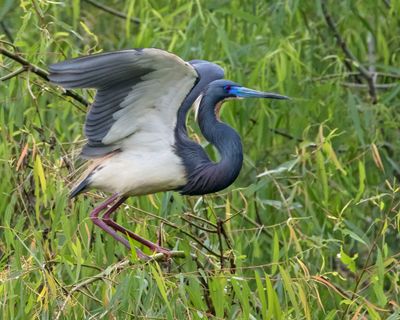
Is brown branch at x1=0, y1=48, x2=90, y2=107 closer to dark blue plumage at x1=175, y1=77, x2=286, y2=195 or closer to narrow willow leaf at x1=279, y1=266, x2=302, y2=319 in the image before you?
dark blue plumage at x1=175, y1=77, x2=286, y2=195

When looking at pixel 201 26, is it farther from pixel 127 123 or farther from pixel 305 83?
pixel 127 123

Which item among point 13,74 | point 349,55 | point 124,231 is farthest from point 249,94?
point 349,55

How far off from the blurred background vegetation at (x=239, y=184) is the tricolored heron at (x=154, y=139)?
0.07 metres

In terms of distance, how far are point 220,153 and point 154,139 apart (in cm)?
19

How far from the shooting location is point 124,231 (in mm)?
3508

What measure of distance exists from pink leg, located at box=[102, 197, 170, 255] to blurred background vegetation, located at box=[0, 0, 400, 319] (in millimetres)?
43

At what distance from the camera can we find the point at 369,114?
4.64 metres

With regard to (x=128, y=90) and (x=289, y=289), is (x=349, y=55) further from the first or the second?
(x=289, y=289)

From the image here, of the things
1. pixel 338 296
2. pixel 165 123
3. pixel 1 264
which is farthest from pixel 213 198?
pixel 1 264

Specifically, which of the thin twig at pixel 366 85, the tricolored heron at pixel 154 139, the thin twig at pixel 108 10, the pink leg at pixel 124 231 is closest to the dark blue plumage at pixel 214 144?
the tricolored heron at pixel 154 139

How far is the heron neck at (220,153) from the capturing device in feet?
12.2

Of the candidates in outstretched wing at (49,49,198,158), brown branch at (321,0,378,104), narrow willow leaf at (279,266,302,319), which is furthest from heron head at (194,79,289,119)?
brown branch at (321,0,378,104)

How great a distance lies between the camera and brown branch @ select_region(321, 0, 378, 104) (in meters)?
5.01

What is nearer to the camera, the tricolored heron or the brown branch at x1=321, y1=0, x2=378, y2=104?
the tricolored heron
